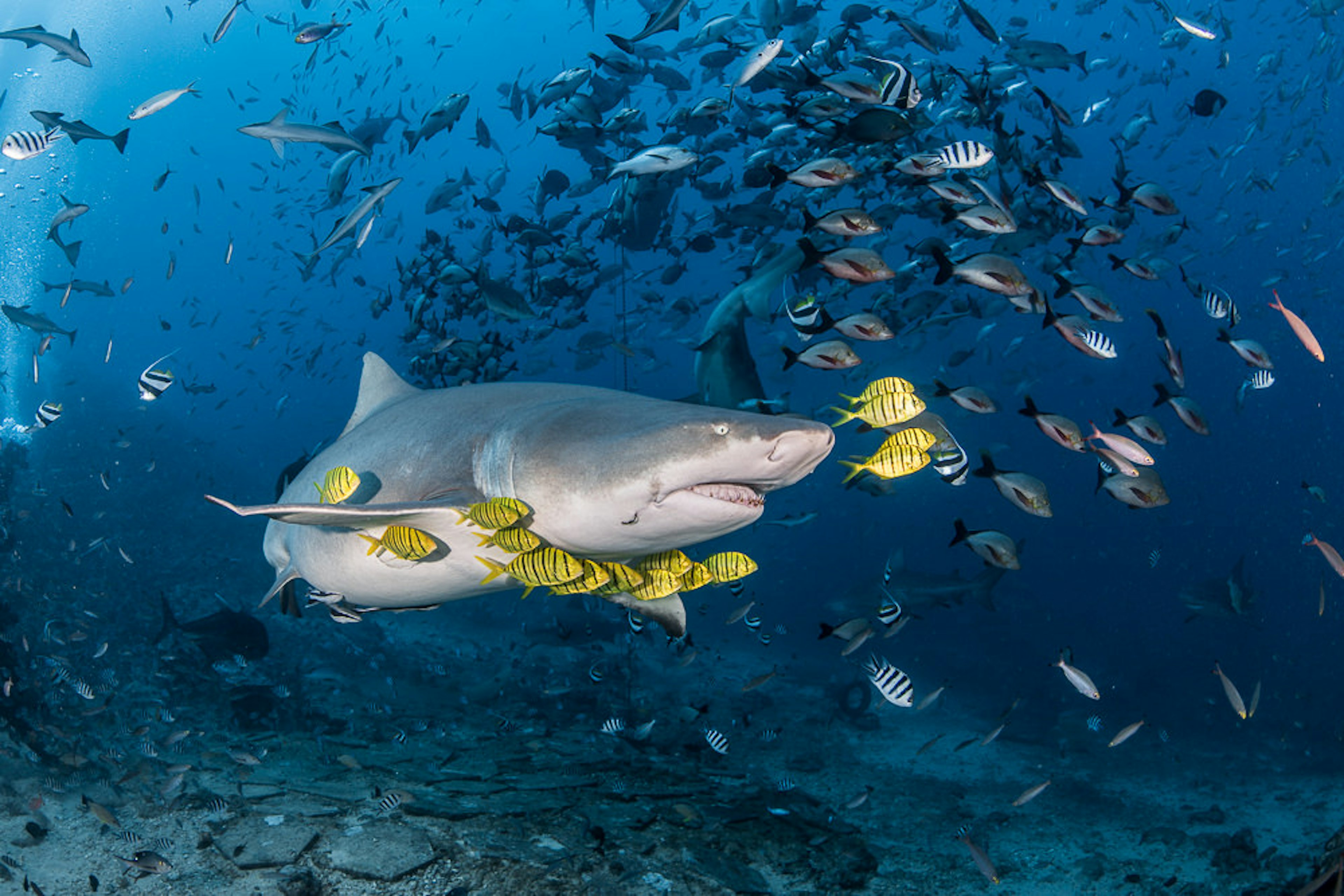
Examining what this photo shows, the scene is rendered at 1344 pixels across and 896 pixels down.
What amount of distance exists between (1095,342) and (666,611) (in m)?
4.16

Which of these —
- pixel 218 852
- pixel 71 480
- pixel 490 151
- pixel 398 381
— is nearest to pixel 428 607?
pixel 398 381

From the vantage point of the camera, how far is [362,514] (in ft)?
9.36

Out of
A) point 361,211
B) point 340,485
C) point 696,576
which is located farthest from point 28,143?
point 696,576

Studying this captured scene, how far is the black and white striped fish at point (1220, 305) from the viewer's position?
6031 millimetres

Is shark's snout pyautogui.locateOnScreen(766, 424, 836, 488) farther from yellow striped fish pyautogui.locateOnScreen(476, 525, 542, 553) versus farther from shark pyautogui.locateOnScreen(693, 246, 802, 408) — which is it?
shark pyautogui.locateOnScreen(693, 246, 802, 408)

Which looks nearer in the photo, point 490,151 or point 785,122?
point 785,122

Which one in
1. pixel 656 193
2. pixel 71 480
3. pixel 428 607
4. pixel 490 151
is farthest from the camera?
pixel 490 151

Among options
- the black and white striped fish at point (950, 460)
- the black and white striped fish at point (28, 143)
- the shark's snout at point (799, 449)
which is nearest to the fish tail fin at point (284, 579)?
the shark's snout at point (799, 449)

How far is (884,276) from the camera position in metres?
5.19

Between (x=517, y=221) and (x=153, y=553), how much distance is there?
18942 millimetres

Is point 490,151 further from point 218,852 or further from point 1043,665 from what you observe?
point 218,852

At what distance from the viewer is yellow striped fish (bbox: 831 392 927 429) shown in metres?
4.00

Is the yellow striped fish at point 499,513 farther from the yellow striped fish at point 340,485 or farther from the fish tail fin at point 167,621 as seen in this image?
the fish tail fin at point 167,621

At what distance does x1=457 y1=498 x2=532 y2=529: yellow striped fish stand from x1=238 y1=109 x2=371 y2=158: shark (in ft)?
18.8
